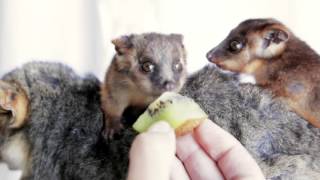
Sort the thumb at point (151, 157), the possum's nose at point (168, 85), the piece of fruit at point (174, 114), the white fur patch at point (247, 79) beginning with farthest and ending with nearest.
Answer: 1. the white fur patch at point (247, 79)
2. the possum's nose at point (168, 85)
3. the piece of fruit at point (174, 114)
4. the thumb at point (151, 157)

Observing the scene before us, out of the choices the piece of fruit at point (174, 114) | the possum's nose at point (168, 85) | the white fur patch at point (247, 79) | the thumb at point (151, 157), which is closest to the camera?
the thumb at point (151, 157)

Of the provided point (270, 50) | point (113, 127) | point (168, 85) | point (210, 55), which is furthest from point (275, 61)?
point (113, 127)

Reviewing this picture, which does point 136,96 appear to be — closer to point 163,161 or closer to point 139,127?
point 139,127

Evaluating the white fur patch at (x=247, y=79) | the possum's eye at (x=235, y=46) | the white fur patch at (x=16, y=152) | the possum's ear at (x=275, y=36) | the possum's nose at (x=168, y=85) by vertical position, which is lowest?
the white fur patch at (x=16, y=152)

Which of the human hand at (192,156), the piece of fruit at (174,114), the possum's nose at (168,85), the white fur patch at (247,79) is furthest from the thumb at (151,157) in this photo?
the white fur patch at (247,79)

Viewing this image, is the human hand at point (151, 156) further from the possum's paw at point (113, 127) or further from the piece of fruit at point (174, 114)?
the possum's paw at point (113, 127)

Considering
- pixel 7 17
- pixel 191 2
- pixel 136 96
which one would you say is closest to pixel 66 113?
pixel 136 96
